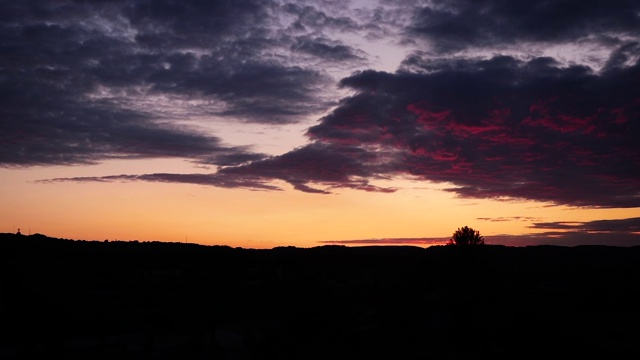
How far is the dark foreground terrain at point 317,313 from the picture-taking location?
27266 millimetres

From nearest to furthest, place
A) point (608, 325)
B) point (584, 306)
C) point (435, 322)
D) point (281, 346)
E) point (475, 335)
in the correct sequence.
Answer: point (281, 346) < point (475, 335) < point (435, 322) < point (608, 325) < point (584, 306)

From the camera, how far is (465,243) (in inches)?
1793

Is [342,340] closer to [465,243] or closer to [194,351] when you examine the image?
[194,351]

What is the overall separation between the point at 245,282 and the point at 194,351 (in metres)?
33.4

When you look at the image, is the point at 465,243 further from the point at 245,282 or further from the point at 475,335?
the point at 245,282

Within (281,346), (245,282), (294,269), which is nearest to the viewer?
(281,346)

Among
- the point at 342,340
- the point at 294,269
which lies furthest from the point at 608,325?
the point at 294,269

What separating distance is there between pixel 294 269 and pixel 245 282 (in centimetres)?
1619

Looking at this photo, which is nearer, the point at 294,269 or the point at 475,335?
the point at 475,335

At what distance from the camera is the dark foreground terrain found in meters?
27.3

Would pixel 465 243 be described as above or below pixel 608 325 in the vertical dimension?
above

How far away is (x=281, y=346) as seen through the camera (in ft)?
76.8

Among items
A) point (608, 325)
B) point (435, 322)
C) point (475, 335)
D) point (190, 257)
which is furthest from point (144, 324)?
point (190, 257)

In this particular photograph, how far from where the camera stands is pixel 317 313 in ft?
101
